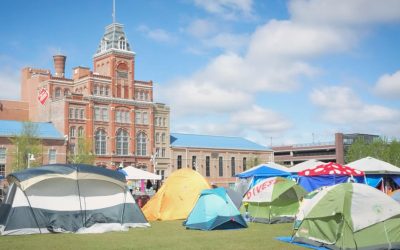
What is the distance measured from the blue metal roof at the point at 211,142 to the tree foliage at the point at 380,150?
13995 millimetres

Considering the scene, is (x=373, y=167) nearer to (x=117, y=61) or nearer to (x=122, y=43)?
(x=117, y=61)

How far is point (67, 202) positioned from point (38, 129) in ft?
126

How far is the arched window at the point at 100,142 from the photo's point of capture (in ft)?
184

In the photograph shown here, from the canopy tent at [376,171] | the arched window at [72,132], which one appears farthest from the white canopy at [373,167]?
the arched window at [72,132]

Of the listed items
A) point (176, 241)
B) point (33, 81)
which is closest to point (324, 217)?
point (176, 241)

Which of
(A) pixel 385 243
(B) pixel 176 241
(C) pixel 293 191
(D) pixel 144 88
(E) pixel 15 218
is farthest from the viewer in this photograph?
(D) pixel 144 88

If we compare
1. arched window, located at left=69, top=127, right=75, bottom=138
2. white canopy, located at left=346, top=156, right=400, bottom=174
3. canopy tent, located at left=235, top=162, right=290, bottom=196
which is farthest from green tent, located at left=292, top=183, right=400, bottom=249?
arched window, located at left=69, top=127, right=75, bottom=138

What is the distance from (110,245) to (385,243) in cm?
675

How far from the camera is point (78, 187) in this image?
53.7 ft

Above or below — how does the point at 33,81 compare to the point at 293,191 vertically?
above

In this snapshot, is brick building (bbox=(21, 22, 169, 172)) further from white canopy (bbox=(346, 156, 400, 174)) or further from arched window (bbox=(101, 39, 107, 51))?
white canopy (bbox=(346, 156, 400, 174))

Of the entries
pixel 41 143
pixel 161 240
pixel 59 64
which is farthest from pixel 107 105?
pixel 161 240

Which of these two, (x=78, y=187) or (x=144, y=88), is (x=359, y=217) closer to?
(x=78, y=187)

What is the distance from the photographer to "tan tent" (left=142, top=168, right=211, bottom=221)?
19.8m
